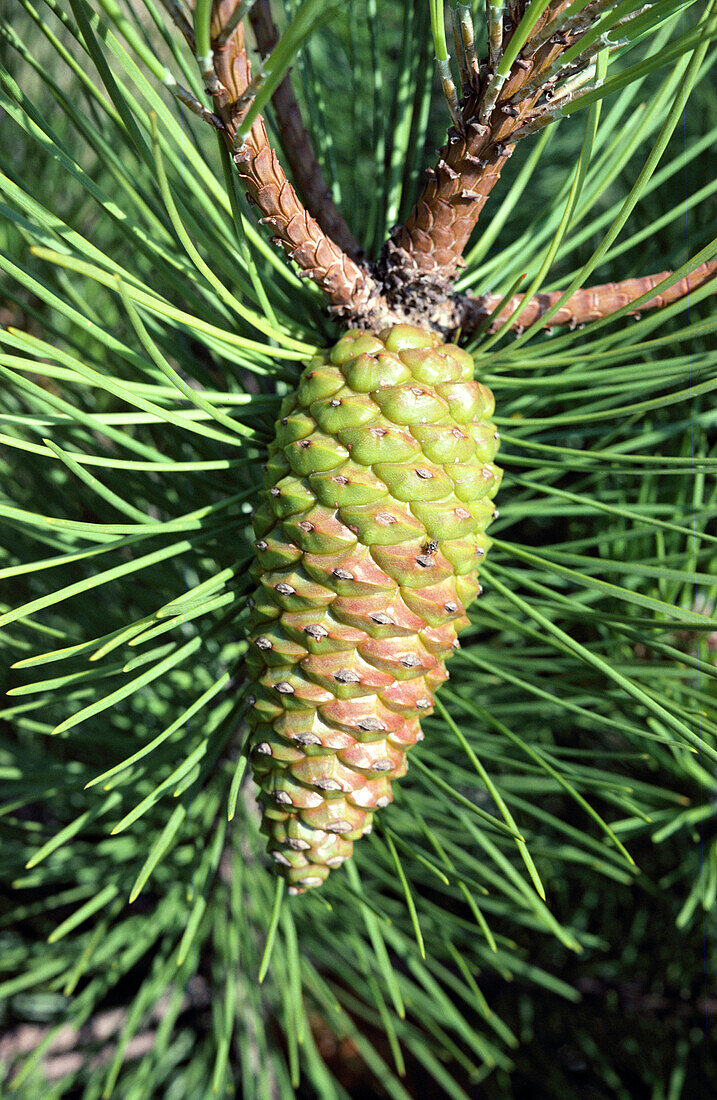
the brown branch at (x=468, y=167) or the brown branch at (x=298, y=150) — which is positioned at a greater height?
the brown branch at (x=298, y=150)

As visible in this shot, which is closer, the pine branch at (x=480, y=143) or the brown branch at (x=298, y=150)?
the pine branch at (x=480, y=143)

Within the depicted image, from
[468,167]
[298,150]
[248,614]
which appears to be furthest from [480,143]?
[248,614]

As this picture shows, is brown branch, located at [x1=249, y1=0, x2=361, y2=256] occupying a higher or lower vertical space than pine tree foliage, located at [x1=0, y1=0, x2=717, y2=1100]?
higher

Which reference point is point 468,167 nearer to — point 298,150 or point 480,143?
point 480,143

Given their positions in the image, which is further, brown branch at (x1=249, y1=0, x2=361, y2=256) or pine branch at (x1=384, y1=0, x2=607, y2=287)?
brown branch at (x1=249, y1=0, x2=361, y2=256)

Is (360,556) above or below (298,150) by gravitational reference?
below
